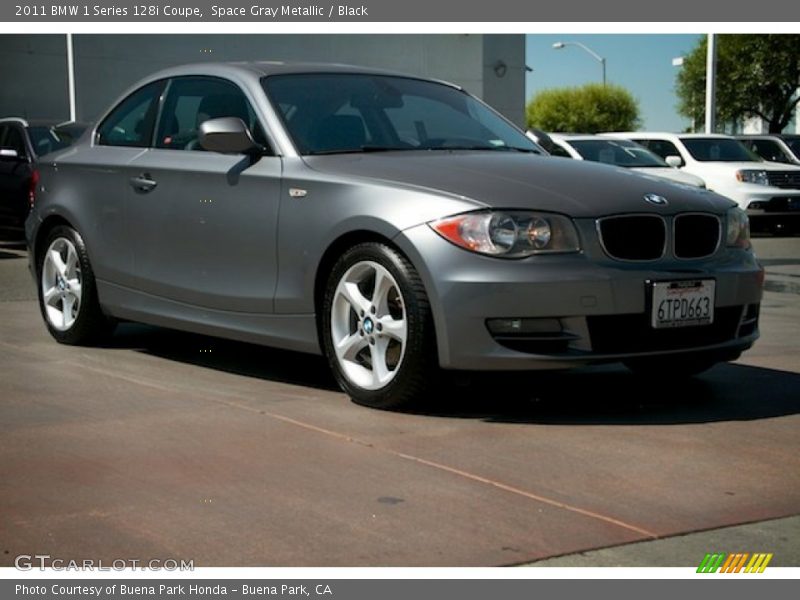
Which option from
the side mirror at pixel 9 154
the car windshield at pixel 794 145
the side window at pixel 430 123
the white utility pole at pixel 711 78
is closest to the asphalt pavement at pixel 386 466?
the side window at pixel 430 123

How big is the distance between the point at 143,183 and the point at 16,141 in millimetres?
10304

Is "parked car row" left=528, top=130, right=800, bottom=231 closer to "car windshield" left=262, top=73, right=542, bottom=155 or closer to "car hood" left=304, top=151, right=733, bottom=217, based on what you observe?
"car windshield" left=262, top=73, right=542, bottom=155

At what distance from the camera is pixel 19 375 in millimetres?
6875

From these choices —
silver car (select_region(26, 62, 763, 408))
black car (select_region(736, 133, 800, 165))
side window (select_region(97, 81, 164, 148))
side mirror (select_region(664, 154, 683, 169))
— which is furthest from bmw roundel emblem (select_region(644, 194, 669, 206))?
black car (select_region(736, 133, 800, 165))

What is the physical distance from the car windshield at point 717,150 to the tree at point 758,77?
2961 centimetres

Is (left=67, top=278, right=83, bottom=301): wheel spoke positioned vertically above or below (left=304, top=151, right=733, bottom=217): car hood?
below

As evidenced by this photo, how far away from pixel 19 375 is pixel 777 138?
21556mm

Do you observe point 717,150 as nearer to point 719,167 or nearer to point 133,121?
point 719,167

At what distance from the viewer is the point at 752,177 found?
69.0ft

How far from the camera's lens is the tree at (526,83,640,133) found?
93438 mm

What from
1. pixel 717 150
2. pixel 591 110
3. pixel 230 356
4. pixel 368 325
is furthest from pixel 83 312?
pixel 591 110

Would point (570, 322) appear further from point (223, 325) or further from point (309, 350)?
point (223, 325)

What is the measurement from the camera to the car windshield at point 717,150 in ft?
72.7
